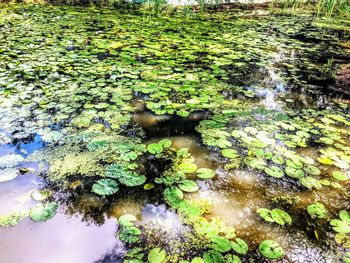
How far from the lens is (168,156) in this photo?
2.06 meters

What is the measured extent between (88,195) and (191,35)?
433 centimetres

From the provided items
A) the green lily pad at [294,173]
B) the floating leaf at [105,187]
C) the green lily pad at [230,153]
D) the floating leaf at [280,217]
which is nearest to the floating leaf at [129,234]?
the floating leaf at [105,187]

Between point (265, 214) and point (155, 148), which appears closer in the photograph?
point (265, 214)

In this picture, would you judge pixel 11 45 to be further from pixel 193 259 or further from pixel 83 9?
pixel 193 259

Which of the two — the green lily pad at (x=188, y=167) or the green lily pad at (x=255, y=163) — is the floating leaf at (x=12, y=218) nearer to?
the green lily pad at (x=188, y=167)

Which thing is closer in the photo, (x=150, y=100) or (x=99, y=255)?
(x=99, y=255)

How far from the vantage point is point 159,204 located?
167 cm

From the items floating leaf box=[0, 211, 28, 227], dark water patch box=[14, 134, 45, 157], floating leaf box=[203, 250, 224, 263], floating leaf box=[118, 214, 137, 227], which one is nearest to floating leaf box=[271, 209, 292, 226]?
floating leaf box=[203, 250, 224, 263]

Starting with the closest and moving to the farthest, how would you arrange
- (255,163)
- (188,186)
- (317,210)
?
(317,210) → (188,186) → (255,163)

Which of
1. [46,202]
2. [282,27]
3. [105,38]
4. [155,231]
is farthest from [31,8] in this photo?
[155,231]

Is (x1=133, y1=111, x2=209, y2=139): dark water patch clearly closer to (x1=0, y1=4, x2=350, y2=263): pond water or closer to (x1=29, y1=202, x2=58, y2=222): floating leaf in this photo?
(x1=0, y1=4, x2=350, y2=263): pond water

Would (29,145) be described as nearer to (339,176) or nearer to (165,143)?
(165,143)

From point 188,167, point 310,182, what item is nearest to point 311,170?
point 310,182

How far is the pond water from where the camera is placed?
1.45 meters
